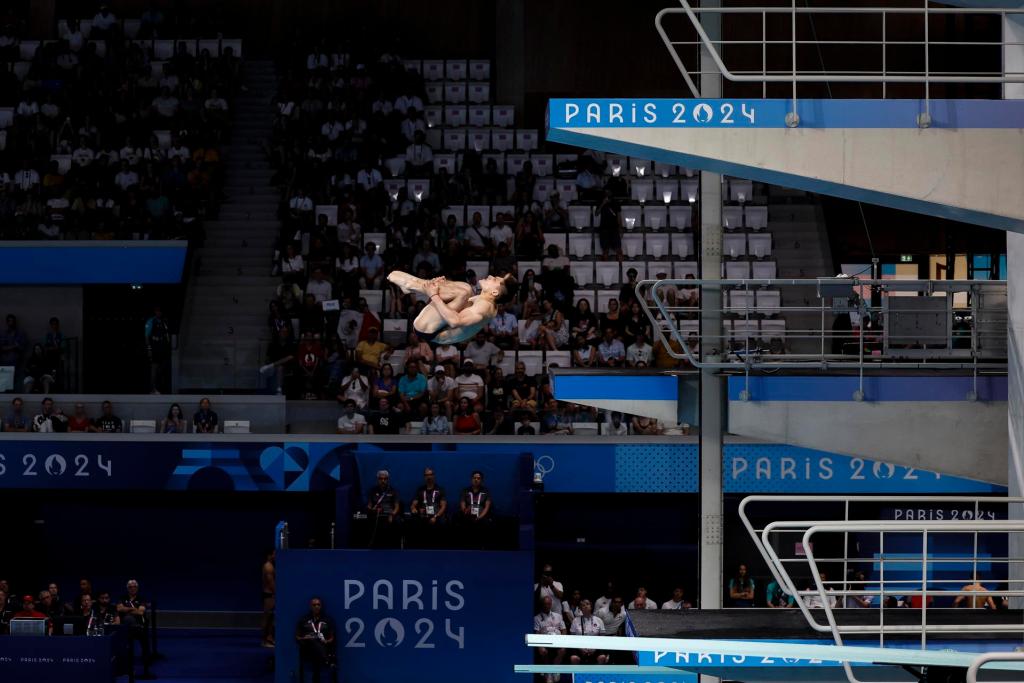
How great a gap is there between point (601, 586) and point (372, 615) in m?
5.19

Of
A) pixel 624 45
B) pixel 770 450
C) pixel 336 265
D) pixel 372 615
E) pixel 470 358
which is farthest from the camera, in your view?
pixel 624 45

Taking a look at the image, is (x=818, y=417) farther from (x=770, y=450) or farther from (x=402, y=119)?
(x=402, y=119)

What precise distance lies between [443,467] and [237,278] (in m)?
6.35

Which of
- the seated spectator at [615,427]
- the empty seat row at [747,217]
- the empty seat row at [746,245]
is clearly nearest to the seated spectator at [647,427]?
the seated spectator at [615,427]

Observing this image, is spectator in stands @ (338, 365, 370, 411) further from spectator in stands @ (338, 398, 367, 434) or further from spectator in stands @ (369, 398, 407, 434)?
spectator in stands @ (369, 398, 407, 434)

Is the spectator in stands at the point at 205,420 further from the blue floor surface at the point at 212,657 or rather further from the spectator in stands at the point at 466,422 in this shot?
the spectator in stands at the point at 466,422

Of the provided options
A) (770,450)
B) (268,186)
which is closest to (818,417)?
(770,450)

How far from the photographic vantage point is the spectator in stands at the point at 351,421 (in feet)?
68.4

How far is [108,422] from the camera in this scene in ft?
69.7

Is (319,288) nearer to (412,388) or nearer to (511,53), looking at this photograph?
(412,388)

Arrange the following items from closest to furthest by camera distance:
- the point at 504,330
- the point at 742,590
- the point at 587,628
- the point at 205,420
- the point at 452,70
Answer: the point at 587,628
the point at 742,590
the point at 205,420
the point at 504,330
the point at 452,70

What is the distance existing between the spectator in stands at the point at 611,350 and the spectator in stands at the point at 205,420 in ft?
19.3

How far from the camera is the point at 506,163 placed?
26.2 metres

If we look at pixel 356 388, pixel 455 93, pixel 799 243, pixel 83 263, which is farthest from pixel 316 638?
pixel 455 93
